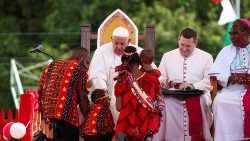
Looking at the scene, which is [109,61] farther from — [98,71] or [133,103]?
[133,103]

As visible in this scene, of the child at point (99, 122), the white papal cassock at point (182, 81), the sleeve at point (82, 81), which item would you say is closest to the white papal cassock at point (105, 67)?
the child at point (99, 122)

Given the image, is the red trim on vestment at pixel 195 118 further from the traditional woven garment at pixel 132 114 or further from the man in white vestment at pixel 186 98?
the traditional woven garment at pixel 132 114

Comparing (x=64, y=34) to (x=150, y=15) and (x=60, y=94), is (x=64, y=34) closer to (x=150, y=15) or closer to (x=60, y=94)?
(x=150, y=15)

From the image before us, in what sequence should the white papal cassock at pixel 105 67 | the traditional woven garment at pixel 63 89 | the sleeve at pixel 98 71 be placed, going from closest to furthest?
the traditional woven garment at pixel 63 89
the sleeve at pixel 98 71
the white papal cassock at pixel 105 67

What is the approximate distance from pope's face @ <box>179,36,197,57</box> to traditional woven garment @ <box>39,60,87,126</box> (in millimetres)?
1480

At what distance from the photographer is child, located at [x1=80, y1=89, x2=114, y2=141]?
14.2m

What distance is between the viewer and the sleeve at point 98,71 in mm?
14697

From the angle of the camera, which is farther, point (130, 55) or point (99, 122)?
point (99, 122)

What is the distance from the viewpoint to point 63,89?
45.9 ft

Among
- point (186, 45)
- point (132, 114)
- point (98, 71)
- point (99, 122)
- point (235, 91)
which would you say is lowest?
point (99, 122)

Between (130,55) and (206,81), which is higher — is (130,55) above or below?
above

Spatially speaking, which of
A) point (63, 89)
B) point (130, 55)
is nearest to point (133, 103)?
point (130, 55)

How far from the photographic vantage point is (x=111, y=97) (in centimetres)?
1462

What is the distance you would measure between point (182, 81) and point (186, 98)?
1.06 ft
